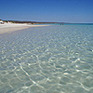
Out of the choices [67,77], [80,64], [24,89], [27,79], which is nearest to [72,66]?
[80,64]

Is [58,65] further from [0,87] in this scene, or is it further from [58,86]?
[0,87]

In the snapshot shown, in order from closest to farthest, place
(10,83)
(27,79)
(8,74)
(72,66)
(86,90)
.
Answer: (86,90) < (10,83) < (27,79) < (8,74) < (72,66)

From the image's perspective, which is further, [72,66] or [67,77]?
[72,66]

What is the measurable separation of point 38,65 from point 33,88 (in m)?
1.63

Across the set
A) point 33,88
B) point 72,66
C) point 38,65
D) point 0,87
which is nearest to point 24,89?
point 33,88

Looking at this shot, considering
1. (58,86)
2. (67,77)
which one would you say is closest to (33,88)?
(58,86)

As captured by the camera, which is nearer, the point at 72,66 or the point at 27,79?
the point at 27,79

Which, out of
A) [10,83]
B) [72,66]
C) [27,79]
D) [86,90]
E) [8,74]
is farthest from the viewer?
[72,66]

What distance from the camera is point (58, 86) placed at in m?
3.10

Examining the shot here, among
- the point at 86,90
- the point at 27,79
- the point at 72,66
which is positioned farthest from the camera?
the point at 72,66

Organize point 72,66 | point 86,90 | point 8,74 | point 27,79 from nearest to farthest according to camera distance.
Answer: point 86,90 < point 27,79 < point 8,74 < point 72,66

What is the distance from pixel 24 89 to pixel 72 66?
92.2 inches

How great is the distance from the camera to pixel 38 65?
4.62 meters

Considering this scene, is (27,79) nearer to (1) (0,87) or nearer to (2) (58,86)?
(1) (0,87)
